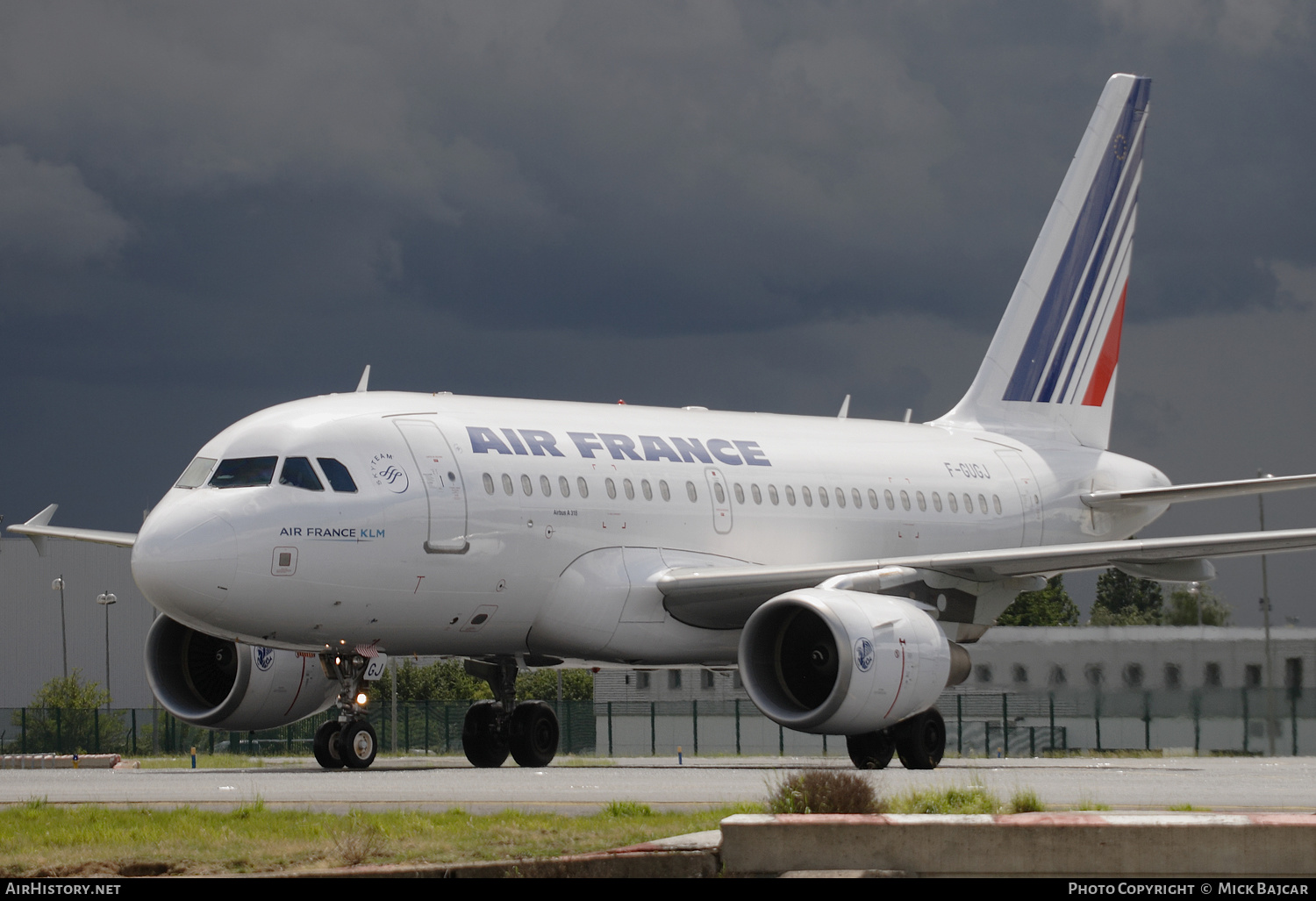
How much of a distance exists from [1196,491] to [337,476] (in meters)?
13.4

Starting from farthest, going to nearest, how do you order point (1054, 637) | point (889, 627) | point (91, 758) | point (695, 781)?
point (1054, 637) < point (91, 758) < point (889, 627) < point (695, 781)

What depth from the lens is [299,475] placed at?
19.4 meters

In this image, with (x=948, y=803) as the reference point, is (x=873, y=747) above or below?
below

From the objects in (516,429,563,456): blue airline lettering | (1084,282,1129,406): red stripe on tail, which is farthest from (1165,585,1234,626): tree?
(516,429,563,456): blue airline lettering

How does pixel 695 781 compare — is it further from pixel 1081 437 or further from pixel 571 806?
pixel 1081 437

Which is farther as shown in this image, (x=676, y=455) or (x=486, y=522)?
(x=676, y=455)

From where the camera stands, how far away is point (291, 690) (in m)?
22.9

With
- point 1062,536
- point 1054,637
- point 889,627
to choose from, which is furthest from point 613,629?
point 1054,637

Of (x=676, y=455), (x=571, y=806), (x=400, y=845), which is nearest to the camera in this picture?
(x=400, y=845)

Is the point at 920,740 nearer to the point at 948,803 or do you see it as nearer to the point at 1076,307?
the point at 948,803

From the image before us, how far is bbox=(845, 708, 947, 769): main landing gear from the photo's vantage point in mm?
21641

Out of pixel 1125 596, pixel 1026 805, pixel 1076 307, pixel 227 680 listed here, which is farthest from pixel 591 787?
pixel 1125 596

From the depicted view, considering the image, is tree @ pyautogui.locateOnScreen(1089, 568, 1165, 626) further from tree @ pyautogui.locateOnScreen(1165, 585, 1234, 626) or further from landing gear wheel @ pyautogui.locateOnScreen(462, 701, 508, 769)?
landing gear wheel @ pyautogui.locateOnScreen(462, 701, 508, 769)
